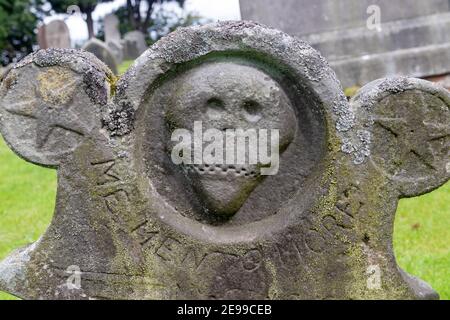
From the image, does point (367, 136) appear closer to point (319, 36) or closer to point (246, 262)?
point (246, 262)

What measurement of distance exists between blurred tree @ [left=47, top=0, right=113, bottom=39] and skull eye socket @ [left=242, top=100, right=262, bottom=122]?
2881 cm

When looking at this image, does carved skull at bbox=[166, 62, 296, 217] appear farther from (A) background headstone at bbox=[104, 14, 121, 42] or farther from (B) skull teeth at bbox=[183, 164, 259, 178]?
(A) background headstone at bbox=[104, 14, 121, 42]

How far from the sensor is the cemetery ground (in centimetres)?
386

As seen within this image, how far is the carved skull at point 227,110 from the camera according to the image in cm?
A: 211

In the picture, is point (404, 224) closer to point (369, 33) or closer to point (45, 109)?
point (369, 33)

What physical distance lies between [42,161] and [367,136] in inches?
46.2

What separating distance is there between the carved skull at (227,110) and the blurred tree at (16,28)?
25.4 meters

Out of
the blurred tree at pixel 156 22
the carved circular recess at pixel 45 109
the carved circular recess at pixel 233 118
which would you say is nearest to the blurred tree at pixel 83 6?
the blurred tree at pixel 156 22

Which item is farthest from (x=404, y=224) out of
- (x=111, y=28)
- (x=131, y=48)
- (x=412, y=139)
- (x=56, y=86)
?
(x=111, y=28)

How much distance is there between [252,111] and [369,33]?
493 cm

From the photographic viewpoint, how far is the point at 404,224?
4.58 m

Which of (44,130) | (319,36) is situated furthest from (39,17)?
(44,130)

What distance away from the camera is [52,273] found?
2.23 meters

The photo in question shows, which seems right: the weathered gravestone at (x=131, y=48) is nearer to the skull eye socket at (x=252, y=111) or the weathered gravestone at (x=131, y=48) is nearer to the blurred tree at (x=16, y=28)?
the blurred tree at (x=16, y=28)
